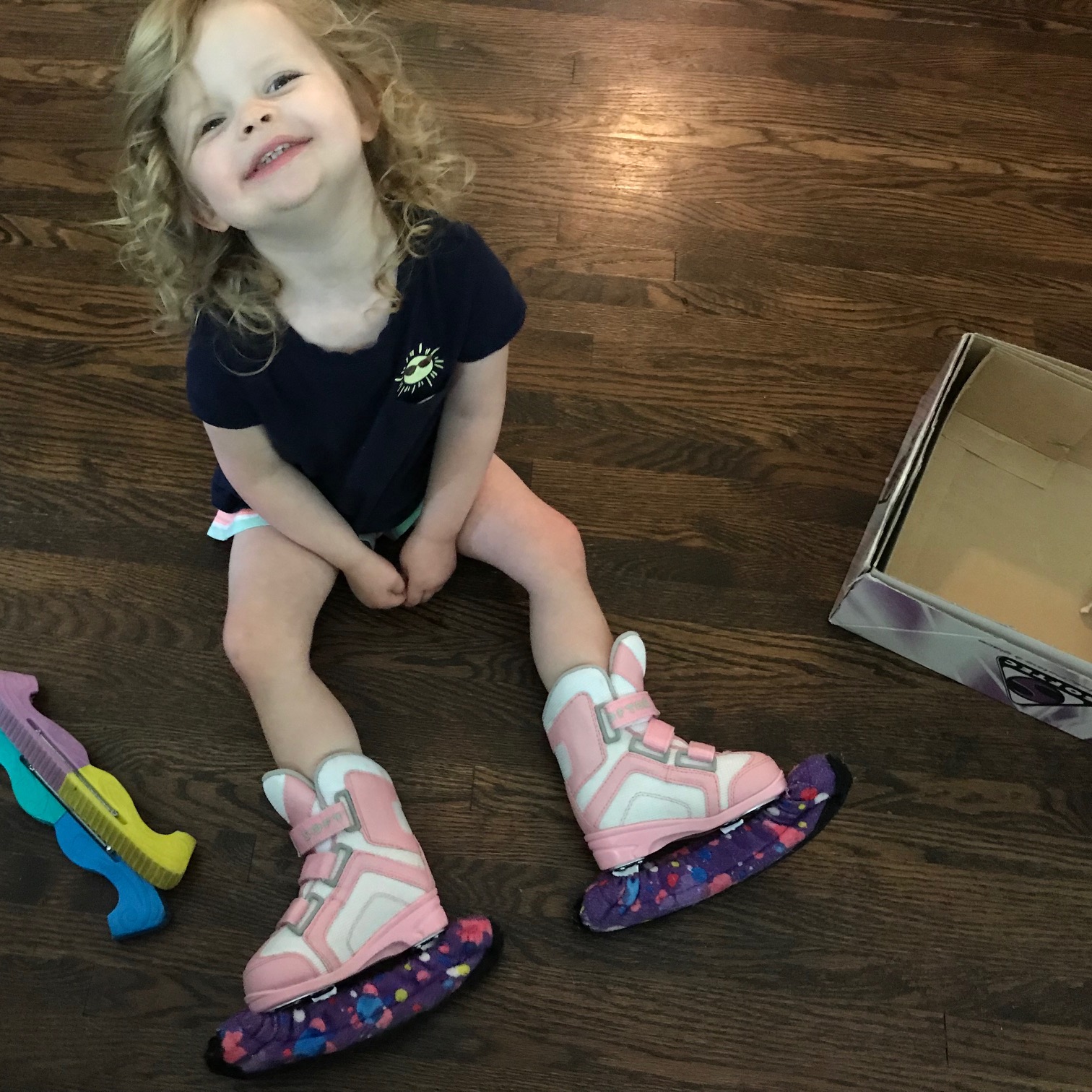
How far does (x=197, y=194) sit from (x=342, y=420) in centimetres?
18

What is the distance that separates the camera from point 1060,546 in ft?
3.08

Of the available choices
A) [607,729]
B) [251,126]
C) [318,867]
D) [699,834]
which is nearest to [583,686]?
[607,729]

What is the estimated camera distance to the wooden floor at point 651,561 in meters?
0.79

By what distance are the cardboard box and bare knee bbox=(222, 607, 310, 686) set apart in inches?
19.4

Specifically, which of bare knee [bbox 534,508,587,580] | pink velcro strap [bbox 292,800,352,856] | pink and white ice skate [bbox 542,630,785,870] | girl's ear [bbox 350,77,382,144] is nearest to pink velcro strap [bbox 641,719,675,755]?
pink and white ice skate [bbox 542,630,785,870]

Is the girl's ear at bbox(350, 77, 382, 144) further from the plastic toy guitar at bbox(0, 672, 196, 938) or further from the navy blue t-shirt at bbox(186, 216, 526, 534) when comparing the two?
the plastic toy guitar at bbox(0, 672, 196, 938)

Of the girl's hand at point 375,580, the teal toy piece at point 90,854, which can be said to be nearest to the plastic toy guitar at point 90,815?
the teal toy piece at point 90,854

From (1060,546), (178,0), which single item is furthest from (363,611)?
(1060,546)

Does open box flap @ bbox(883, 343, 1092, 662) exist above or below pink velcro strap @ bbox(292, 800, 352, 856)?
above

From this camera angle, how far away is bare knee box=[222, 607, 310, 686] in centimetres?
81

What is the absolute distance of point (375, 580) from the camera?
0.82 metres

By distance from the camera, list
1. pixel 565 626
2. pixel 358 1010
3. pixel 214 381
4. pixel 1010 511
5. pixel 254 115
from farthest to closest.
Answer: pixel 1010 511 → pixel 565 626 → pixel 358 1010 → pixel 214 381 → pixel 254 115

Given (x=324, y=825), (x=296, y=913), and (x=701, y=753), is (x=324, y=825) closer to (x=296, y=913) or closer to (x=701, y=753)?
(x=296, y=913)

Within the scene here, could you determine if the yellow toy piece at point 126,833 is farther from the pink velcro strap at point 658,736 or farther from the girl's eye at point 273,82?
the girl's eye at point 273,82
